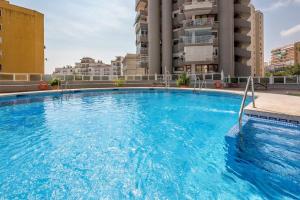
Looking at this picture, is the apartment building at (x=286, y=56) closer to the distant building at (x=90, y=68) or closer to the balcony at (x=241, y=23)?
the balcony at (x=241, y=23)

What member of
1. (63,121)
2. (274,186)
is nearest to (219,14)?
(63,121)

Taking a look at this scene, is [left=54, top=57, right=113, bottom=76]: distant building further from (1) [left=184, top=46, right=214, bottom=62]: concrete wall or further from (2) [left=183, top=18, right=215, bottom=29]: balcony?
(1) [left=184, top=46, right=214, bottom=62]: concrete wall

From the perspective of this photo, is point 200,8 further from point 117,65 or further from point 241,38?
point 117,65

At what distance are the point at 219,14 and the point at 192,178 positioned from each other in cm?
3459

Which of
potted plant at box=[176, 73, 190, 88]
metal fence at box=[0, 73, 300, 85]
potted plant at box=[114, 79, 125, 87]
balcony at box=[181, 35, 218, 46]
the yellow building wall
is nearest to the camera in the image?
metal fence at box=[0, 73, 300, 85]

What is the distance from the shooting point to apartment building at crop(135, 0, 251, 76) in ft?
104

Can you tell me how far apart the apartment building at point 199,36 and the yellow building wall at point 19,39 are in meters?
21.5

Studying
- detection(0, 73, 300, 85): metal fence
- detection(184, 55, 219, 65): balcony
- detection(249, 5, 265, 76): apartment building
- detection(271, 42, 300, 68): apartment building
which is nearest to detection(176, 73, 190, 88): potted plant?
detection(0, 73, 300, 85): metal fence

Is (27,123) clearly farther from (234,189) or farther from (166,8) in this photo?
(166,8)

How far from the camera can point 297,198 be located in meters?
3.17

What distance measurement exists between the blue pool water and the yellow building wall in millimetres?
37016

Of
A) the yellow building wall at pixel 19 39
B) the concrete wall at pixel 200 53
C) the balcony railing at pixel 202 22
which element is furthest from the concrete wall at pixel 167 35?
the yellow building wall at pixel 19 39

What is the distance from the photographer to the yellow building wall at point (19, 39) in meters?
36.9

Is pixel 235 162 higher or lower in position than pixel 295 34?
lower
